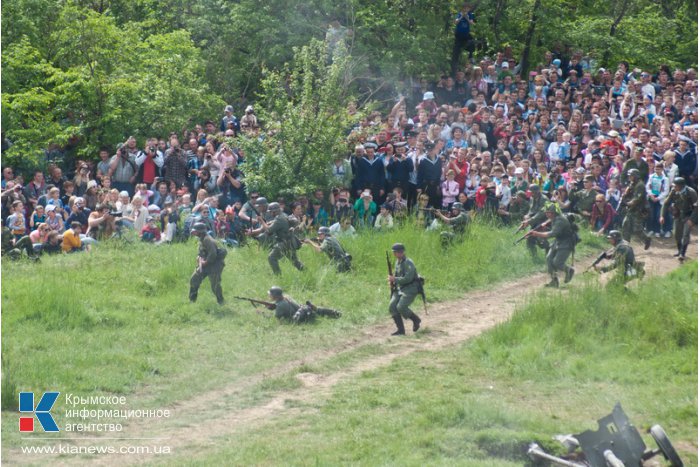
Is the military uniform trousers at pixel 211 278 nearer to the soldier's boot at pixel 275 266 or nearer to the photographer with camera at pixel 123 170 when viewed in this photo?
the soldier's boot at pixel 275 266

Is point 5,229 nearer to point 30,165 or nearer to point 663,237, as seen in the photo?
point 30,165

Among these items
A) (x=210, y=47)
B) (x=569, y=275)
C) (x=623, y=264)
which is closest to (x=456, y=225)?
(x=569, y=275)

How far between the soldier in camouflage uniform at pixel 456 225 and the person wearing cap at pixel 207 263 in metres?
4.95

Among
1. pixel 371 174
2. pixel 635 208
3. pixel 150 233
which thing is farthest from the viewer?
pixel 371 174

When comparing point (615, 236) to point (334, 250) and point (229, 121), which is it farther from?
point (229, 121)

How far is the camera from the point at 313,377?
1822cm

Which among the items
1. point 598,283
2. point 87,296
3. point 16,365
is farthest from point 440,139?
point 16,365

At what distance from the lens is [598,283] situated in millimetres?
20422

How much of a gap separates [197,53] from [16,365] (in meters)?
14.2

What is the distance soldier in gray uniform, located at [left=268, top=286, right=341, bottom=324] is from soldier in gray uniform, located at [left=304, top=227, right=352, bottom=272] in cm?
251

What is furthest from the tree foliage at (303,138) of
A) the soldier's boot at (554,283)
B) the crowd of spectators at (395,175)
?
the soldier's boot at (554,283)

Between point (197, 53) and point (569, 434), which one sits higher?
point (197, 53)

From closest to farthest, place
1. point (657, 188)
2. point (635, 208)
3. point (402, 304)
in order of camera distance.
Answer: point (402, 304) → point (635, 208) → point (657, 188)

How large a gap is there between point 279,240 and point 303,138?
12.4 ft
